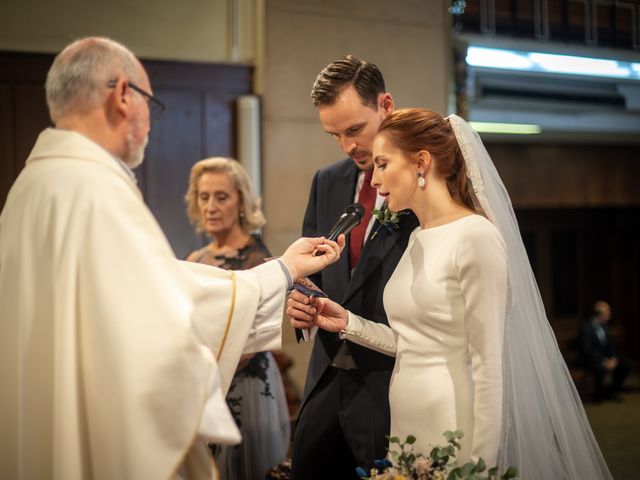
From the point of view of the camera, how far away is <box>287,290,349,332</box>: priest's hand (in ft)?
7.26

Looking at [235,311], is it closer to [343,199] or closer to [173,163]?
[343,199]

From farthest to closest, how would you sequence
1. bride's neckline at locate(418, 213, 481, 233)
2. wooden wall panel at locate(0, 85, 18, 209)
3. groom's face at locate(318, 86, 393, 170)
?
1. wooden wall panel at locate(0, 85, 18, 209)
2. groom's face at locate(318, 86, 393, 170)
3. bride's neckline at locate(418, 213, 481, 233)

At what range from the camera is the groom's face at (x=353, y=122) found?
7.89 ft

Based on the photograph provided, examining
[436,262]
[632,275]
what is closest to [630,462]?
[436,262]

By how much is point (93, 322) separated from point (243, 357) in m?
1.69

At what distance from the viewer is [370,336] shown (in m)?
2.26

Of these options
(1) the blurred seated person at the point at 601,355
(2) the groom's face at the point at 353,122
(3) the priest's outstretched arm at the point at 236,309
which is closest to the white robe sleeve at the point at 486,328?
(3) the priest's outstretched arm at the point at 236,309

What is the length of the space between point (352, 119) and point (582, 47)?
17.4ft

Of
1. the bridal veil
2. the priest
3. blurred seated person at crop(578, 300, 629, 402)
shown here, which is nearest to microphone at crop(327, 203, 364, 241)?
the bridal veil

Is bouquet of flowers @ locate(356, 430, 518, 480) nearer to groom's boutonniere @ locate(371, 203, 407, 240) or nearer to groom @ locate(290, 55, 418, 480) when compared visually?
groom @ locate(290, 55, 418, 480)

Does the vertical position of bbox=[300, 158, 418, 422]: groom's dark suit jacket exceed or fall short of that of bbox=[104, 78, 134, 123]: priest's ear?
it falls short

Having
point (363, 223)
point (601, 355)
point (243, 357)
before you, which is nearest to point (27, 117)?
point (243, 357)

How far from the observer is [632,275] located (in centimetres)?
978

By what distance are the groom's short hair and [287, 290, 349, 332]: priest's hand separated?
0.67 m
